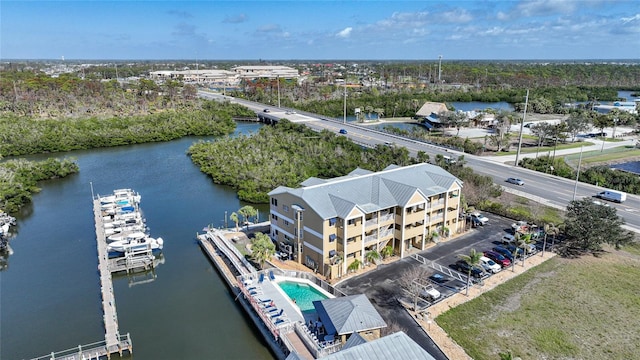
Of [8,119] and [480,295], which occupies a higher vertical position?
[8,119]

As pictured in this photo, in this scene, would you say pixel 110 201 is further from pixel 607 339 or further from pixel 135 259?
pixel 607 339

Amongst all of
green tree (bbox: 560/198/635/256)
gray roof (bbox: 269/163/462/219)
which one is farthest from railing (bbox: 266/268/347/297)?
green tree (bbox: 560/198/635/256)

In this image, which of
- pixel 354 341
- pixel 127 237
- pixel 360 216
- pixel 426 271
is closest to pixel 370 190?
pixel 360 216

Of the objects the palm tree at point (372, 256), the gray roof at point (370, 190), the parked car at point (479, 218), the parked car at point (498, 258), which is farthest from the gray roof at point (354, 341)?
the parked car at point (479, 218)

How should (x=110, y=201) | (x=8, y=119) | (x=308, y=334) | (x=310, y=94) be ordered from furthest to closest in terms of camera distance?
(x=310, y=94) < (x=8, y=119) < (x=110, y=201) < (x=308, y=334)

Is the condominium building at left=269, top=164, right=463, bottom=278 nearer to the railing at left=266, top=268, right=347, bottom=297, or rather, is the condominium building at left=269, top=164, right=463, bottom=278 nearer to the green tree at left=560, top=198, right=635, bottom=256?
the railing at left=266, top=268, right=347, bottom=297

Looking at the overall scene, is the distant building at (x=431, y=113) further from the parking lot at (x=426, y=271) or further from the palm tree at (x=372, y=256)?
the palm tree at (x=372, y=256)

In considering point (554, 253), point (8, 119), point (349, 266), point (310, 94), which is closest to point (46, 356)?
point (349, 266)
